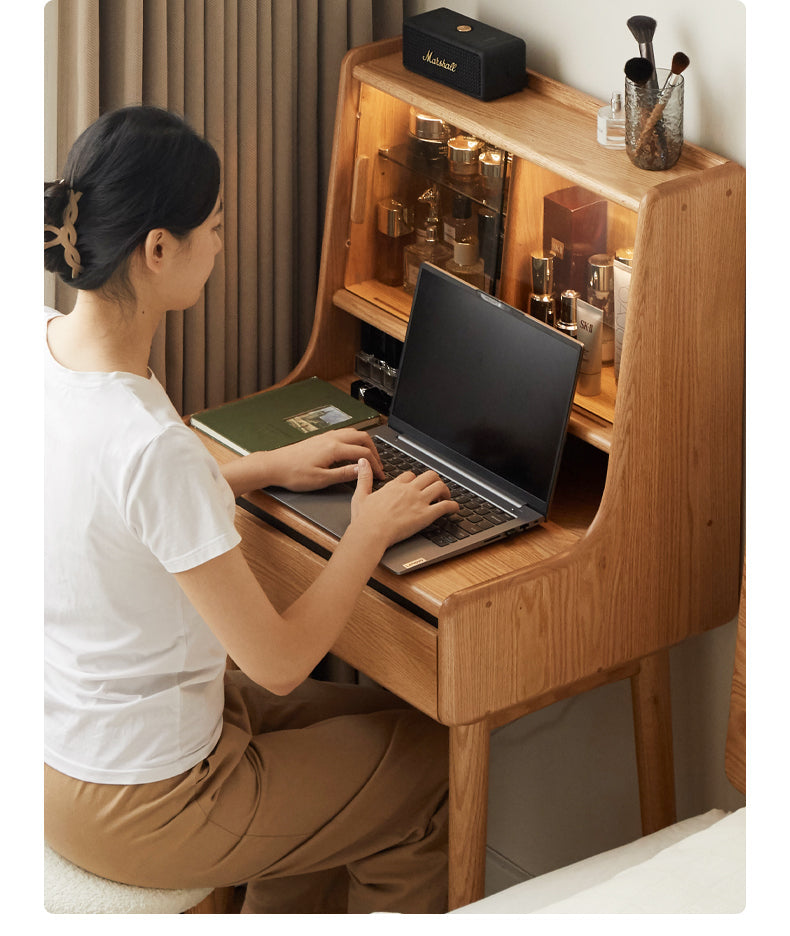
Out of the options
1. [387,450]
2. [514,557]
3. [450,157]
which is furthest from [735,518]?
[450,157]

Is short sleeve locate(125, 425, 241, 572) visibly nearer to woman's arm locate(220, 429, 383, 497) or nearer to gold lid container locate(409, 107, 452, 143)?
woman's arm locate(220, 429, 383, 497)

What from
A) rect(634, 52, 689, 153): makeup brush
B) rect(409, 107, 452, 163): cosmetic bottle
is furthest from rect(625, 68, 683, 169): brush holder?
rect(409, 107, 452, 163): cosmetic bottle

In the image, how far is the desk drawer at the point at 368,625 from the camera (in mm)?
1725

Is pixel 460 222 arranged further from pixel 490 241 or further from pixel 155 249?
pixel 155 249

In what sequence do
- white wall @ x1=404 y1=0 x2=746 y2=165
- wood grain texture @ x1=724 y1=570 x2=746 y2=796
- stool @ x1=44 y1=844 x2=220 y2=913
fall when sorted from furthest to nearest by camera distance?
wood grain texture @ x1=724 y1=570 x2=746 y2=796 → white wall @ x1=404 y1=0 x2=746 y2=165 → stool @ x1=44 y1=844 x2=220 y2=913

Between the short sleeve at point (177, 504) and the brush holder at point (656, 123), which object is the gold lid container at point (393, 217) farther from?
the short sleeve at point (177, 504)

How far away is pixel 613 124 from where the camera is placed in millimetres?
1798

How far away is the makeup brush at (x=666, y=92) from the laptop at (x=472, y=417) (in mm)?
281

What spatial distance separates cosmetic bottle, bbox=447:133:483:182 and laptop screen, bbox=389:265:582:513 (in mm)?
166

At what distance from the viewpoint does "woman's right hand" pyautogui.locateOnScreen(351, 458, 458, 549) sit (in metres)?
1.73

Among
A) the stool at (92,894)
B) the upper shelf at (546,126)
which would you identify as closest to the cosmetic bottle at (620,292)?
the upper shelf at (546,126)

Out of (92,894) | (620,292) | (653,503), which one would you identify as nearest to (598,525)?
(653,503)

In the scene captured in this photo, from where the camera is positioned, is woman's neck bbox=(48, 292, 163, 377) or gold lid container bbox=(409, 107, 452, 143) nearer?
woman's neck bbox=(48, 292, 163, 377)

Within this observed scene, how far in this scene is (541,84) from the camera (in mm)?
1981
